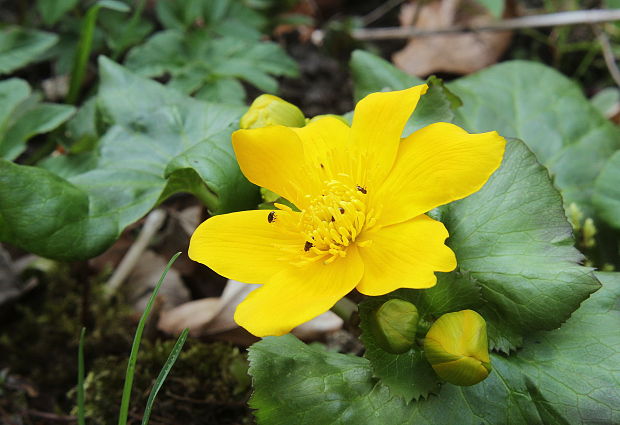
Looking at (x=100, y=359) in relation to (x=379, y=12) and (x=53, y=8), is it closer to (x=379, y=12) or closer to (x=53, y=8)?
(x=53, y=8)

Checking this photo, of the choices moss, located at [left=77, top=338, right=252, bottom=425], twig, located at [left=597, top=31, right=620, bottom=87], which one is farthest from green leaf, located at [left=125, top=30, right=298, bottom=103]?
twig, located at [left=597, top=31, right=620, bottom=87]

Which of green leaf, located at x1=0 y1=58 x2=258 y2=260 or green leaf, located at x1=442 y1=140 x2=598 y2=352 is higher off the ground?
green leaf, located at x1=442 y1=140 x2=598 y2=352

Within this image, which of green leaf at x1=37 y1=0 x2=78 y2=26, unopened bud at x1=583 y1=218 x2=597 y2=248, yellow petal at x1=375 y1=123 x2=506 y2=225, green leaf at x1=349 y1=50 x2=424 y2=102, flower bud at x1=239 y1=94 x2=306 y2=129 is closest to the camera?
yellow petal at x1=375 y1=123 x2=506 y2=225

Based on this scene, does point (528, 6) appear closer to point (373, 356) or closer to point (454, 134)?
point (454, 134)

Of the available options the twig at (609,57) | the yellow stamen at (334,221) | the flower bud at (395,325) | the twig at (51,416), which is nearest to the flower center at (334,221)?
the yellow stamen at (334,221)

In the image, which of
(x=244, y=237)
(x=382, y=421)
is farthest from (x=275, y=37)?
(x=382, y=421)

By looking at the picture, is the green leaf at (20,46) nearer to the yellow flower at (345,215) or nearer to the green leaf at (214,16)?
the green leaf at (214,16)

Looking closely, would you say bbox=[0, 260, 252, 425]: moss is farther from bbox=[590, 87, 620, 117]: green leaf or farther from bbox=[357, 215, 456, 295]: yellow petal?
bbox=[590, 87, 620, 117]: green leaf

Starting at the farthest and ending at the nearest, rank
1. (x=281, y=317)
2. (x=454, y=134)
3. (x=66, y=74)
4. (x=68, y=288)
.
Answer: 1. (x=66, y=74)
2. (x=68, y=288)
3. (x=454, y=134)
4. (x=281, y=317)
